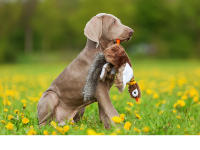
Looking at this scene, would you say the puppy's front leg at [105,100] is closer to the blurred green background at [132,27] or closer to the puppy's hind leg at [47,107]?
the puppy's hind leg at [47,107]

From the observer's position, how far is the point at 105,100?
2730 mm

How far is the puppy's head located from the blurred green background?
72.6ft

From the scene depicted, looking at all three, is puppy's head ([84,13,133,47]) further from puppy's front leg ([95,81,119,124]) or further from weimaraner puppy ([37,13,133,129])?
puppy's front leg ([95,81,119,124])

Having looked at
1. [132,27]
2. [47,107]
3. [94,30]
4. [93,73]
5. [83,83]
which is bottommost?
[47,107]

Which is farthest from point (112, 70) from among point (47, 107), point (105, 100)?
point (47, 107)

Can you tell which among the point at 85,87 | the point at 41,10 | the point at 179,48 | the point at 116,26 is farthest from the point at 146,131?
the point at 179,48

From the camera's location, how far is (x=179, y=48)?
2780cm

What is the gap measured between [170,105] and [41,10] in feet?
79.0

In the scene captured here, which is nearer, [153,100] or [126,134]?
[126,134]

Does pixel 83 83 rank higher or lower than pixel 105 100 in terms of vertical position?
higher

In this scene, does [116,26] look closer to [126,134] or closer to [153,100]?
[126,134]

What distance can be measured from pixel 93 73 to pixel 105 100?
1.15 feet

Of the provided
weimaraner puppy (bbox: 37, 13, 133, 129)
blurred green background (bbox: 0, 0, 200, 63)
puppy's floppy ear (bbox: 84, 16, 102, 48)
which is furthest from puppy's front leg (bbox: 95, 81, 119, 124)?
blurred green background (bbox: 0, 0, 200, 63)

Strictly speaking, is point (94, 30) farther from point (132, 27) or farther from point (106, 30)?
point (132, 27)
